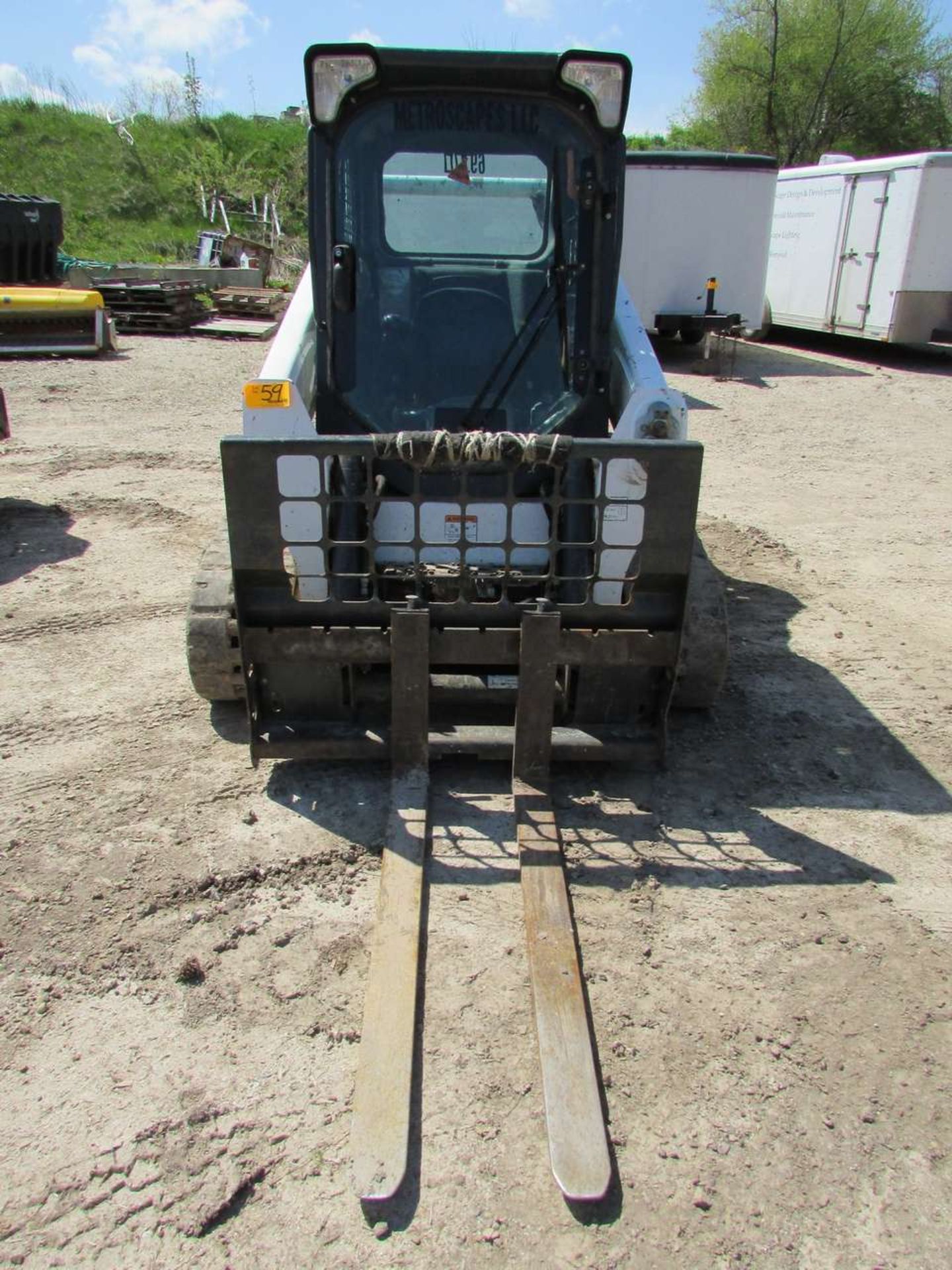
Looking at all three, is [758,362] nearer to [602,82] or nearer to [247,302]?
[247,302]

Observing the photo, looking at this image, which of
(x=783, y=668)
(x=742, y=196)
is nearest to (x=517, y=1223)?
(x=783, y=668)

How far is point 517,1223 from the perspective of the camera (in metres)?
2.04

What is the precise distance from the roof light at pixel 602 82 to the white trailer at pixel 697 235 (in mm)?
10633

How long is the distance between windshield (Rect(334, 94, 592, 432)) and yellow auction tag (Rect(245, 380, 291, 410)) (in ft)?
2.10

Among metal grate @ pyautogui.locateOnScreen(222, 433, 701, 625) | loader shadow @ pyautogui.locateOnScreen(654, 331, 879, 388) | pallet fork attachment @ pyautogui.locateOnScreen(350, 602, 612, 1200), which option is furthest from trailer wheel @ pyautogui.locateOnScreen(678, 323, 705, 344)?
pallet fork attachment @ pyautogui.locateOnScreen(350, 602, 612, 1200)

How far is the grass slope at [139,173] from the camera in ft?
84.2

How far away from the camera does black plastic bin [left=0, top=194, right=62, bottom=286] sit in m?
11.7

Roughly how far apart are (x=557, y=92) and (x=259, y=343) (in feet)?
42.4

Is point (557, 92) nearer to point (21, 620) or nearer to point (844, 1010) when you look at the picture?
point (844, 1010)

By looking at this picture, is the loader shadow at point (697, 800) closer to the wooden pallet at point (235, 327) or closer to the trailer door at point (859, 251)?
the trailer door at point (859, 251)

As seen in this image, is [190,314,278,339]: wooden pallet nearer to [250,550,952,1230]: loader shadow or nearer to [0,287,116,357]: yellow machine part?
[0,287,116,357]: yellow machine part

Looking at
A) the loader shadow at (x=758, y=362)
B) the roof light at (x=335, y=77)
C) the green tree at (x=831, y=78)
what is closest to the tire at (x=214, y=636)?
the roof light at (x=335, y=77)

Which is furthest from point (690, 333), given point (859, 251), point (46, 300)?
point (46, 300)

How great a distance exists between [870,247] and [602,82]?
12.6 m
